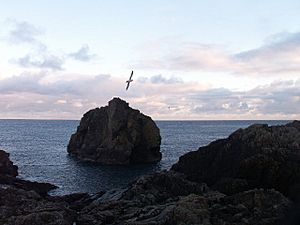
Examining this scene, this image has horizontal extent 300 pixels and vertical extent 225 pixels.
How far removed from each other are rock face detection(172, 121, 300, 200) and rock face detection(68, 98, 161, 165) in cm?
4568

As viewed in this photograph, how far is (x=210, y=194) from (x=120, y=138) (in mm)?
60995

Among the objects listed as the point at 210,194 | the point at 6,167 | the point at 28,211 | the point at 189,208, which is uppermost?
the point at 189,208

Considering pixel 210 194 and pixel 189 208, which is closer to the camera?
pixel 189 208

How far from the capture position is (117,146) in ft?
320

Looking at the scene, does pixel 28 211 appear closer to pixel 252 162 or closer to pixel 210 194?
pixel 210 194

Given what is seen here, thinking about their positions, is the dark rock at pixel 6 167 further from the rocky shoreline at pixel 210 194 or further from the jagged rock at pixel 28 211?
the jagged rock at pixel 28 211

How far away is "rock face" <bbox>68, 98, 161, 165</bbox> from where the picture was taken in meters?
97.1

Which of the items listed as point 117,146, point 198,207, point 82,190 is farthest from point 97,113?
point 198,207

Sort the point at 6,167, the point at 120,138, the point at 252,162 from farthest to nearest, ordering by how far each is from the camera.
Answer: the point at 120,138 < the point at 6,167 < the point at 252,162

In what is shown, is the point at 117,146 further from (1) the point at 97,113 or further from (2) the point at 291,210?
(2) the point at 291,210

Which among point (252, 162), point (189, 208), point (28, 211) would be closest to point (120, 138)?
point (28, 211)

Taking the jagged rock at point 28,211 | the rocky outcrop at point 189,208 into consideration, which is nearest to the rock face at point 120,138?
the jagged rock at point 28,211

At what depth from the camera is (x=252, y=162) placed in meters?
41.6

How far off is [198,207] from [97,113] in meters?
80.6
